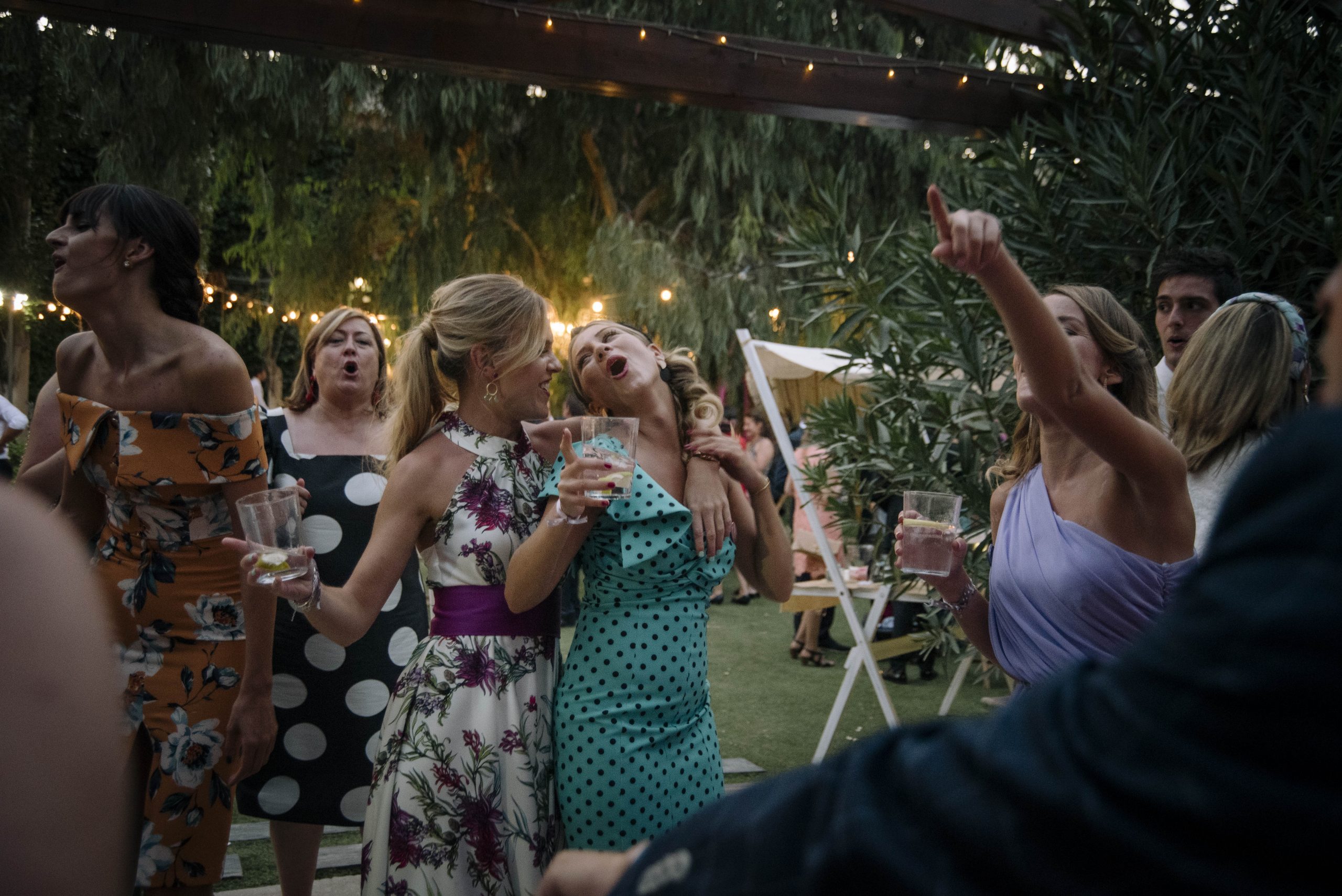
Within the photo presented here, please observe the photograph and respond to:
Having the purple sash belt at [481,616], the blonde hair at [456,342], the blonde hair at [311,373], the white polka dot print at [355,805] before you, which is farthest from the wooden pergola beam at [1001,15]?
the white polka dot print at [355,805]

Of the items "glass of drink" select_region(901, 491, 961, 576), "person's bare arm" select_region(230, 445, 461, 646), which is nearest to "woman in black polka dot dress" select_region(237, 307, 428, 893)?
"person's bare arm" select_region(230, 445, 461, 646)

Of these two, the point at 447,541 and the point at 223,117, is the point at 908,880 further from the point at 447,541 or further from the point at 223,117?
the point at 223,117

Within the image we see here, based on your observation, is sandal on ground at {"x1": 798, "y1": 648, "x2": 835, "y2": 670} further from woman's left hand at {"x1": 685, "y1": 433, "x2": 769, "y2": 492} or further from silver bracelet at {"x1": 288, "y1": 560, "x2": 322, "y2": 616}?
silver bracelet at {"x1": 288, "y1": 560, "x2": 322, "y2": 616}

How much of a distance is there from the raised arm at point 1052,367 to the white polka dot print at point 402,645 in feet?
7.42

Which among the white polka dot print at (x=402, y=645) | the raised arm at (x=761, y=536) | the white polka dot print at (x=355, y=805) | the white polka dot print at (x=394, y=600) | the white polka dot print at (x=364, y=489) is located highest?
the raised arm at (x=761, y=536)

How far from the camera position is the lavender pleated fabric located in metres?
1.96

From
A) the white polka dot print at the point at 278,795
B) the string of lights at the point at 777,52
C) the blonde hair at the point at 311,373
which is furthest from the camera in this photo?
the string of lights at the point at 777,52

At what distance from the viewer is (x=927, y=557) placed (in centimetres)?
215

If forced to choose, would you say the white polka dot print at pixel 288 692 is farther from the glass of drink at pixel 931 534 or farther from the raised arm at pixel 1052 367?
the raised arm at pixel 1052 367

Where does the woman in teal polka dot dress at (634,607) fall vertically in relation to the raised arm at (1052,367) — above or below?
below

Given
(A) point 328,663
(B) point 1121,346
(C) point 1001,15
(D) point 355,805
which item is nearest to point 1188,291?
(B) point 1121,346

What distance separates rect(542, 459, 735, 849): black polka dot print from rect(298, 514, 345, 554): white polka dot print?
124 cm

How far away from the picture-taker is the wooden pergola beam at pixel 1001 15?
516 centimetres

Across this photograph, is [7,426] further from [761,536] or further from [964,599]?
[964,599]
